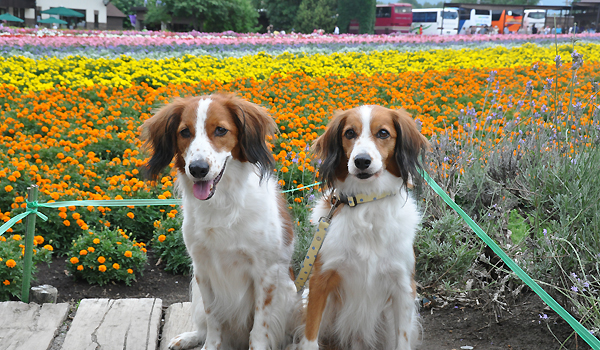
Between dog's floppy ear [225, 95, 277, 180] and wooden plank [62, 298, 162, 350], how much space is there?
1.22 meters

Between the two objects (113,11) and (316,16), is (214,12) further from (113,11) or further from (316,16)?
(113,11)

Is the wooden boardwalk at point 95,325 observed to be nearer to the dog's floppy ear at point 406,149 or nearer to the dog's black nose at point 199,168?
the dog's black nose at point 199,168

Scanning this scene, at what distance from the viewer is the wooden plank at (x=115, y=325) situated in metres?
3.00

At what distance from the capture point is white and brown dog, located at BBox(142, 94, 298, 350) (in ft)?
8.61

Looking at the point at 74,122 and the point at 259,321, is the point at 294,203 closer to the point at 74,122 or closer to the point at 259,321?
the point at 259,321

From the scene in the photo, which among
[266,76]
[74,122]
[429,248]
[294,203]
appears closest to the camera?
[429,248]

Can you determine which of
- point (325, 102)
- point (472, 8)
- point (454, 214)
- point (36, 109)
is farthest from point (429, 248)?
point (472, 8)

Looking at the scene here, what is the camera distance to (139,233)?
14.9 feet

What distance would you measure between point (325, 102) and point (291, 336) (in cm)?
435

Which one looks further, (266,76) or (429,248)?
(266,76)

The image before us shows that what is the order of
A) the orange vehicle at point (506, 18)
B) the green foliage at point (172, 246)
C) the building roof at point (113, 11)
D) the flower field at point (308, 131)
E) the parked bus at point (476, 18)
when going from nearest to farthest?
the flower field at point (308, 131) < the green foliage at point (172, 246) < the orange vehicle at point (506, 18) < the parked bus at point (476, 18) < the building roof at point (113, 11)

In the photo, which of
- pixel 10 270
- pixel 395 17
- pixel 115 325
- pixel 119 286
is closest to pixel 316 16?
pixel 395 17

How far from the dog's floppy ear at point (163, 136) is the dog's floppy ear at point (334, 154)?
2.49 ft

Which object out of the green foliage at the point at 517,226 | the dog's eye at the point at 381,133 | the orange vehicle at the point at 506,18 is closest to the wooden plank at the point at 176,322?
the dog's eye at the point at 381,133
